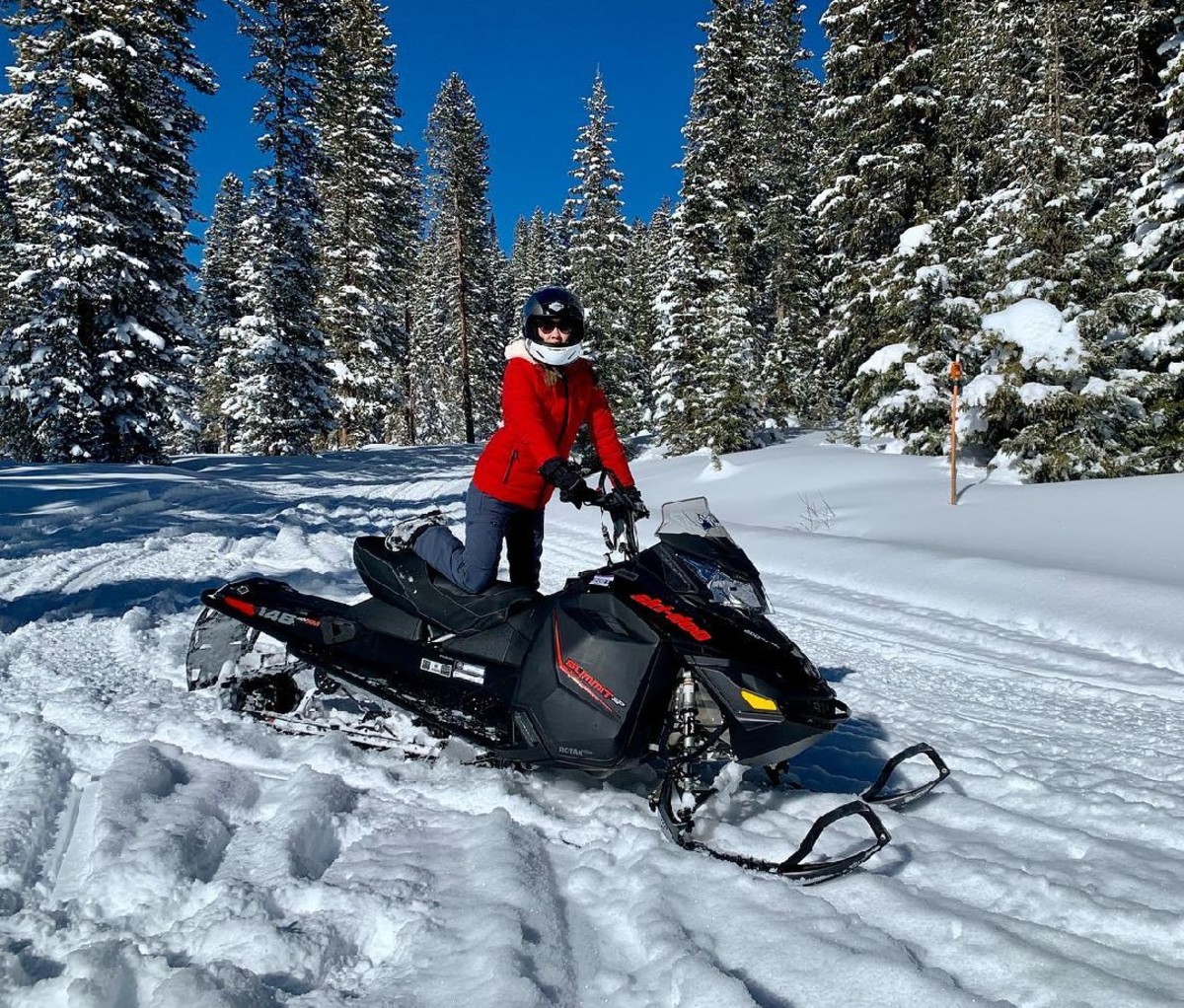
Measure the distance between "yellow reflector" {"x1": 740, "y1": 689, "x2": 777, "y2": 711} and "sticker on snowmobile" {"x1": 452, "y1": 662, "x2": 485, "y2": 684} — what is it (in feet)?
4.28

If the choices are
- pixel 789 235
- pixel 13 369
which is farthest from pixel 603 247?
pixel 13 369

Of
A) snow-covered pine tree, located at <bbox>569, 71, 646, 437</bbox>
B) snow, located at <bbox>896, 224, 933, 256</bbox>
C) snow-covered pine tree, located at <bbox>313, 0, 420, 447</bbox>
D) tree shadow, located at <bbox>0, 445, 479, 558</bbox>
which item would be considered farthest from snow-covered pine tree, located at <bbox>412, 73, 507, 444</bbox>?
snow, located at <bbox>896, 224, 933, 256</bbox>

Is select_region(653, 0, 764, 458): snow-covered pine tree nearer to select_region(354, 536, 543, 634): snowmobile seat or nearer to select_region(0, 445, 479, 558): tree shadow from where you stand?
select_region(0, 445, 479, 558): tree shadow

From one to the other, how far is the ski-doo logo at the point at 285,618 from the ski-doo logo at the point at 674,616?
1815 millimetres

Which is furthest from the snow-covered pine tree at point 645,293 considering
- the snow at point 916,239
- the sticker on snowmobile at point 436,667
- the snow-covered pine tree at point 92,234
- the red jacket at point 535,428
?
the sticker on snowmobile at point 436,667

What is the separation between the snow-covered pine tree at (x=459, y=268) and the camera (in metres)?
34.7

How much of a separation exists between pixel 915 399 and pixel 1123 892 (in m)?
14.3

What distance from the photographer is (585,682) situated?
3.20 meters

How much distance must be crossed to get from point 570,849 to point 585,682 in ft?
2.06

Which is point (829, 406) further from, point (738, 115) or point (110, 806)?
point (110, 806)

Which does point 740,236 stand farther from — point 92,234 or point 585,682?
point 585,682

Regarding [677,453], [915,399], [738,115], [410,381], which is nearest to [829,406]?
[677,453]

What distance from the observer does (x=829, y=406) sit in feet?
91.0

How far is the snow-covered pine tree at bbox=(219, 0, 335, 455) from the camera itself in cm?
2281
